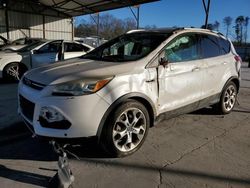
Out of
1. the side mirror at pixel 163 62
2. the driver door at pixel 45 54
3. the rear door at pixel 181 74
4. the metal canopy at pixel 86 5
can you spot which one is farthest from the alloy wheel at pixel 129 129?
the metal canopy at pixel 86 5

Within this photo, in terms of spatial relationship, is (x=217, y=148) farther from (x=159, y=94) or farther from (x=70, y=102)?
(x=70, y=102)

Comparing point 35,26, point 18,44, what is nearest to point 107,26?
point 35,26

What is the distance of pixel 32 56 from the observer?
9133 millimetres

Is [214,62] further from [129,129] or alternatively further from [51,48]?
[51,48]

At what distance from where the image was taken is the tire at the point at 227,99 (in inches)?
208

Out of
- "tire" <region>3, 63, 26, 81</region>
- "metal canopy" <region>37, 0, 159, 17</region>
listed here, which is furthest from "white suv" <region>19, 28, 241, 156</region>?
"metal canopy" <region>37, 0, 159, 17</region>

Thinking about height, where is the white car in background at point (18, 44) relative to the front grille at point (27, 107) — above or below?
above

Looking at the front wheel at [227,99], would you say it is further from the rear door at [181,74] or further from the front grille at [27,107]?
the front grille at [27,107]

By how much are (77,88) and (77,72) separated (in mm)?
347

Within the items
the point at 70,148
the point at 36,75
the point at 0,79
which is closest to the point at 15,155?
the point at 70,148

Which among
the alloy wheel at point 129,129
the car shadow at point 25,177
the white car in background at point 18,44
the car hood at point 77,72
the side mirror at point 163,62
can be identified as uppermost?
the white car in background at point 18,44

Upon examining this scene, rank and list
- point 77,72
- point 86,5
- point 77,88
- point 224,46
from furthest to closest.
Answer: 1. point 86,5
2. point 224,46
3. point 77,72
4. point 77,88

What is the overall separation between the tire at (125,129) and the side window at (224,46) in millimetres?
2544

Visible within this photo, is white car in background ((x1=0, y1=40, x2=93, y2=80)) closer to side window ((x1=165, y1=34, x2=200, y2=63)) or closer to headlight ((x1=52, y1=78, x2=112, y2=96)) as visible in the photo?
side window ((x1=165, y1=34, x2=200, y2=63))
